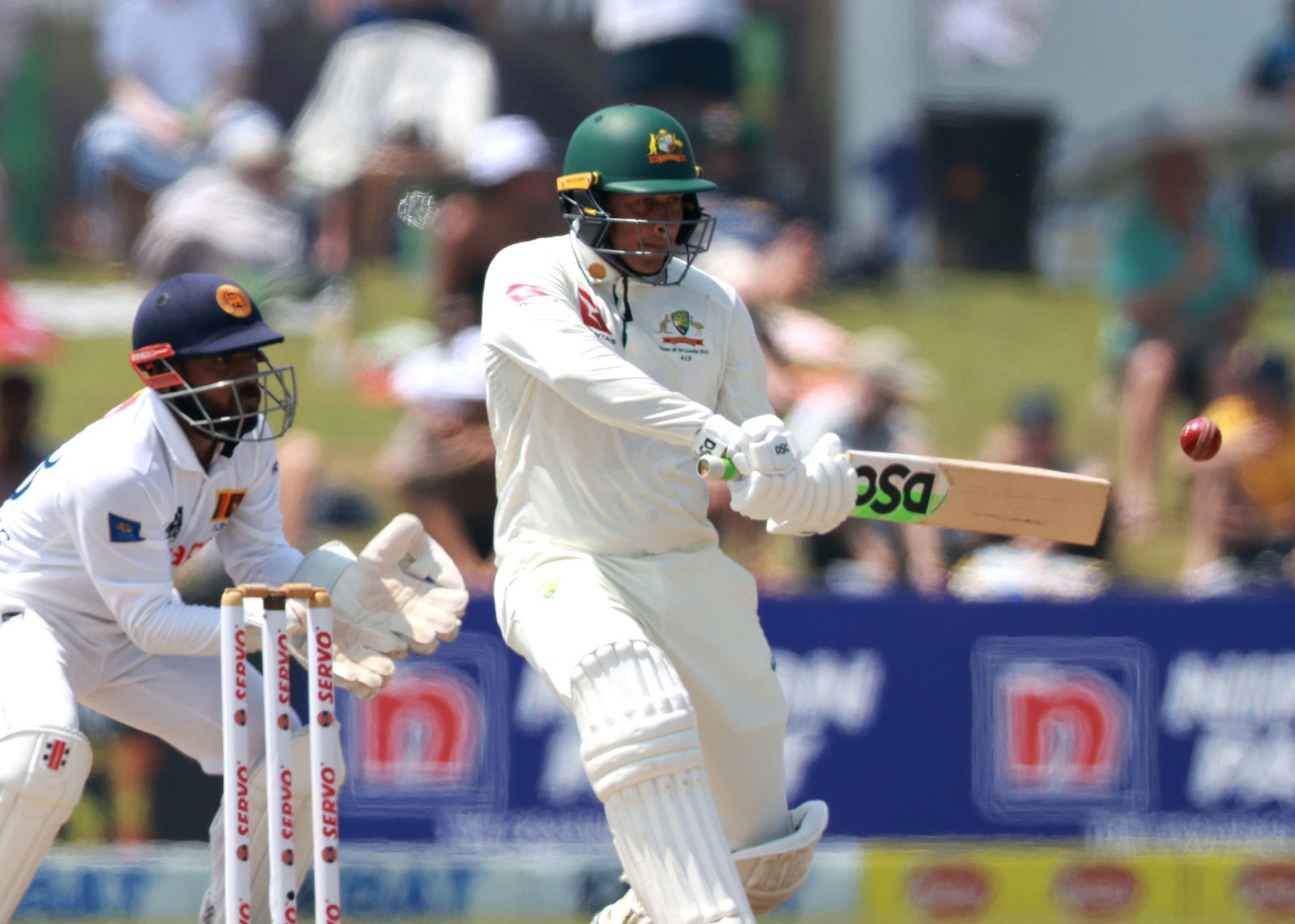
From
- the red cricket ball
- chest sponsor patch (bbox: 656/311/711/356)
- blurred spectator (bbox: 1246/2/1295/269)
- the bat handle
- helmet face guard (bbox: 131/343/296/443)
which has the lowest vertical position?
the bat handle

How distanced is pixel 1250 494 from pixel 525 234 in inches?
117

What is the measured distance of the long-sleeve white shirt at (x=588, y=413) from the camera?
4027 mm

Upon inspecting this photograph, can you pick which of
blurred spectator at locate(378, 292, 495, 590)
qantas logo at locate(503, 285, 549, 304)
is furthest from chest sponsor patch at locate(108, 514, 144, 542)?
blurred spectator at locate(378, 292, 495, 590)

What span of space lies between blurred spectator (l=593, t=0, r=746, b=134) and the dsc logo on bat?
4655mm

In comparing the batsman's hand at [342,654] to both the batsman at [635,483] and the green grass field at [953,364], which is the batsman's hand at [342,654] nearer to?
the batsman at [635,483]

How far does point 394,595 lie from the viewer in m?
4.21

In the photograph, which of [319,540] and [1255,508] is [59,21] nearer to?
[319,540]

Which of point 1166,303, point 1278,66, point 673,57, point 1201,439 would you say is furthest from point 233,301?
point 1278,66

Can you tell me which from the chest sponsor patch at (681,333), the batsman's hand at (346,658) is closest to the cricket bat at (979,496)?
the chest sponsor patch at (681,333)

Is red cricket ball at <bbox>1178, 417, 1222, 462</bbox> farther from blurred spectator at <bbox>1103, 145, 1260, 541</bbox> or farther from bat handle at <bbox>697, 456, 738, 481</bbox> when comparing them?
blurred spectator at <bbox>1103, 145, 1260, 541</bbox>

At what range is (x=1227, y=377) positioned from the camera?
7.82 metres

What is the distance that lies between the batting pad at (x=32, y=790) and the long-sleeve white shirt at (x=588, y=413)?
0.98m

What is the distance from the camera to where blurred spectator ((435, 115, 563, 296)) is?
24.7 ft

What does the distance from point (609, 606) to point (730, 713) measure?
1.20 feet
